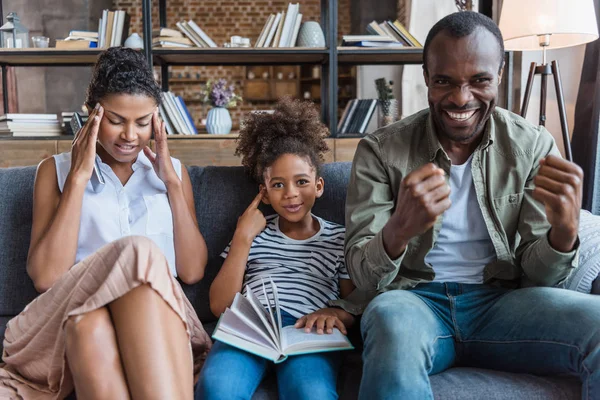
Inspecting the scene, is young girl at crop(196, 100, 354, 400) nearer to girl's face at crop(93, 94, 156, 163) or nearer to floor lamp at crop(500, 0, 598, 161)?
girl's face at crop(93, 94, 156, 163)

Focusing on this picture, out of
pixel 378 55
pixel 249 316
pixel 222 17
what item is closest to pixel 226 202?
pixel 249 316

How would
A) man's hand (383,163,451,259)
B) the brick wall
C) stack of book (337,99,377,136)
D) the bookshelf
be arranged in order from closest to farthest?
man's hand (383,163,451,259), the bookshelf, stack of book (337,99,377,136), the brick wall

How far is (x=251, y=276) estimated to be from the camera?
160 cm

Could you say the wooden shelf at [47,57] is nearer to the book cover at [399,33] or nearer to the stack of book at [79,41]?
the stack of book at [79,41]

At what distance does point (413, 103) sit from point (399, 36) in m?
1.24

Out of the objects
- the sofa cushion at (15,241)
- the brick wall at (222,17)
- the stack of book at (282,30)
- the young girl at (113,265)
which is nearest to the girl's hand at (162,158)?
the young girl at (113,265)

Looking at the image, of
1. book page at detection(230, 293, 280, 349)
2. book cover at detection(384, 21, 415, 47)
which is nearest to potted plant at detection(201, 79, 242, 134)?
book cover at detection(384, 21, 415, 47)

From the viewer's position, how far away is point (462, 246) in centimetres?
144

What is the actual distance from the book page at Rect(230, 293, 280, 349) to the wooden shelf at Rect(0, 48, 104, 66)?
2.18 m

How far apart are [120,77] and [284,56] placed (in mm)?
1811

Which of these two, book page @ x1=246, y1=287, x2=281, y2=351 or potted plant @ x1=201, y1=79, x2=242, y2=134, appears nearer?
book page @ x1=246, y1=287, x2=281, y2=351

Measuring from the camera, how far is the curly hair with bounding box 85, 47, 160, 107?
1.56 m

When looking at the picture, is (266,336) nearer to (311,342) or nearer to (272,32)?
(311,342)

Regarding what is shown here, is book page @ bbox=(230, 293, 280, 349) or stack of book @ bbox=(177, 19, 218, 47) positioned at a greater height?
stack of book @ bbox=(177, 19, 218, 47)
